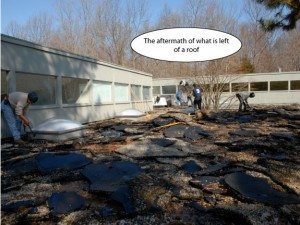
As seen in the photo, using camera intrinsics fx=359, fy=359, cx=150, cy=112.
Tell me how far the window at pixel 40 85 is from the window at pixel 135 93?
30.0 feet

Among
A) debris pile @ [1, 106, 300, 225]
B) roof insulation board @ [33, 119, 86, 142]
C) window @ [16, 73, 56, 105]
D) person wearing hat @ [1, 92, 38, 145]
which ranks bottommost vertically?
debris pile @ [1, 106, 300, 225]

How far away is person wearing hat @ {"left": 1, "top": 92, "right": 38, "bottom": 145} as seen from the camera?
8.65 m

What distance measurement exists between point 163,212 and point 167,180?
4.03 ft

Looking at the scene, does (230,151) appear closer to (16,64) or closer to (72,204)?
(72,204)

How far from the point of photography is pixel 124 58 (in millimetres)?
40500

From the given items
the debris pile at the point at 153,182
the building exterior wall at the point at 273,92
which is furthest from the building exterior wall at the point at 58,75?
the building exterior wall at the point at 273,92

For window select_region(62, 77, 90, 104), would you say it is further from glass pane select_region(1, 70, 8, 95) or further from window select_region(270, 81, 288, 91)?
window select_region(270, 81, 288, 91)

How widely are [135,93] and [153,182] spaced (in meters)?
16.7

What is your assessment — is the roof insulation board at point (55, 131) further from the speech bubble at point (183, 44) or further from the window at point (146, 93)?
the window at point (146, 93)

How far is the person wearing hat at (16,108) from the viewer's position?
8.65 meters

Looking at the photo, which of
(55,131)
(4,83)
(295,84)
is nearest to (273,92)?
(295,84)

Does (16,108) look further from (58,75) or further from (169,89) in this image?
(169,89)

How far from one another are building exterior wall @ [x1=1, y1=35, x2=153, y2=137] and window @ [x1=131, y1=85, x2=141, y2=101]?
163cm

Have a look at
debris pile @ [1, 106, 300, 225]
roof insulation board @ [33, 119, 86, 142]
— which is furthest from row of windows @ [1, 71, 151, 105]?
debris pile @ [1, 106, 300, 225]
